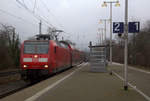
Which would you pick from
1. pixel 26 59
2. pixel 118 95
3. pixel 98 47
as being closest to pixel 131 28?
pixel 118 95

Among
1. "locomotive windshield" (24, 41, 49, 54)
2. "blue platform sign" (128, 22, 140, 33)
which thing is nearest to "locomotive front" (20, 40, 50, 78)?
"locomotive windshield" (24, 41, 49, 54)

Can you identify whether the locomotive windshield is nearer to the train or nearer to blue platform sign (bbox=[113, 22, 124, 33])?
the train

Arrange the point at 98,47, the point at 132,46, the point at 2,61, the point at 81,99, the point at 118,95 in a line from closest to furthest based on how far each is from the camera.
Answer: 1. the point at 81,99
2. the point at 118,95
3. the point at 98,47
4. the point at 2,61
5. the point at 132,46

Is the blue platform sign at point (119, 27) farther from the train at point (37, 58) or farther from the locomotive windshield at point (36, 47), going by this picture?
the locomotive windshield at point (36, 47)

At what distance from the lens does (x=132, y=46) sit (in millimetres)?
48250

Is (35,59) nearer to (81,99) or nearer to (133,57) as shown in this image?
(81,99)

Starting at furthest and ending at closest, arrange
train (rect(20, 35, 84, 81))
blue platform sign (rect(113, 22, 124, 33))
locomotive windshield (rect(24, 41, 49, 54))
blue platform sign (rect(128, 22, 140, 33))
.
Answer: locomotive windshield (rect(24, 41, 49, 54)) < train (rect(20, 35, 84, 81)) < blue platform sign (rect(113, 22, 124, 33)) < blue platform sign (rect(128, 22, 140, 33))

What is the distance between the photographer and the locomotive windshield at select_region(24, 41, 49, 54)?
1559 centimetres

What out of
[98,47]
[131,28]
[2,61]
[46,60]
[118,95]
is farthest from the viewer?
[2,61]

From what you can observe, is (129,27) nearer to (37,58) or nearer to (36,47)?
(37,58)

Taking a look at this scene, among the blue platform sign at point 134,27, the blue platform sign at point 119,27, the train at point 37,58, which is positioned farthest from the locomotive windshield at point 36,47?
the blue platform sign at point 134,27

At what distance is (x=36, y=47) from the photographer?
15.8 m

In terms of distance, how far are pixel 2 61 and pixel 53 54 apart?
19.9 metres

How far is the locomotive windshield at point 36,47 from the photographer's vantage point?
51.1 ft
